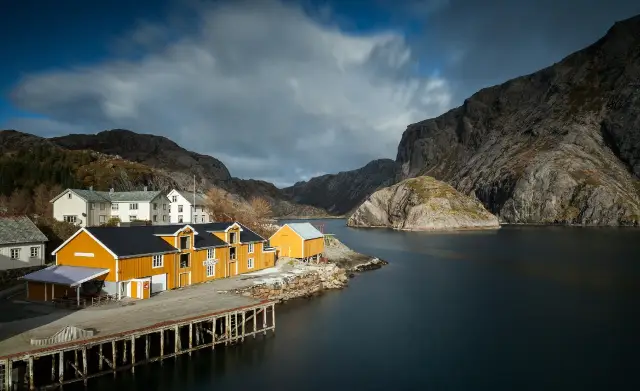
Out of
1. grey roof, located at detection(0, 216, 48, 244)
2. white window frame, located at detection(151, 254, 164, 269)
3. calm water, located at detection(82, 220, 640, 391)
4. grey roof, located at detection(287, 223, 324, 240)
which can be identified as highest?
grey roof, located at detection(0, 216, 48, 244)

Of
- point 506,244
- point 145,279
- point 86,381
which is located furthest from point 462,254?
point 86,381

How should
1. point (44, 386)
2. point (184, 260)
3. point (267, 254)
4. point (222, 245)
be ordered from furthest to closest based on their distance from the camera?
1. point (267, 254)
2. point (222, 245)
3. point (184, 260)
4. point (44, 386)

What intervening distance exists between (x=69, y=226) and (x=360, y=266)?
42.6 meters

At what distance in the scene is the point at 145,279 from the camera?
36.2 metres

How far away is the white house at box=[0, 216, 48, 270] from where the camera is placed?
139 feet

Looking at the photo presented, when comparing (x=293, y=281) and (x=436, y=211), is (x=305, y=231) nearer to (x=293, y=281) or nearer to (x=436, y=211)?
(x=293, y=281)

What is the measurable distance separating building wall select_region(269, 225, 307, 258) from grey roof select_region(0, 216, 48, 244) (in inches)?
1118

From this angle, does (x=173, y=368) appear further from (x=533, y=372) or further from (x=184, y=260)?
(x=533, y=372)

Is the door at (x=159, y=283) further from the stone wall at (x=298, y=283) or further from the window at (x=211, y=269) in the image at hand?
the stone wall at (x=298, y=283)

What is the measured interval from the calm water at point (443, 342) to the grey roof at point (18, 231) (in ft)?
83.4

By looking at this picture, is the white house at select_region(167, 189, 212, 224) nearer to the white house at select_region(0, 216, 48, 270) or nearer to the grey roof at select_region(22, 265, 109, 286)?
the white house at select_region(0, 216, 48, 270)

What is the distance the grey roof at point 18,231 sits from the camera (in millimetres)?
42844

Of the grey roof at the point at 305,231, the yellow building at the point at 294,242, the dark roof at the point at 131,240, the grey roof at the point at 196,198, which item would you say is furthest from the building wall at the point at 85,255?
the grey roof at the point at 196,198

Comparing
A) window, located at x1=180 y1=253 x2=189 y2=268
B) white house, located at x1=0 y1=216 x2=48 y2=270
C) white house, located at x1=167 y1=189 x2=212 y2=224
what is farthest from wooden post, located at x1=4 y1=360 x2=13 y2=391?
white house, located at x1=167 y1=189 x2=212 y2=224
